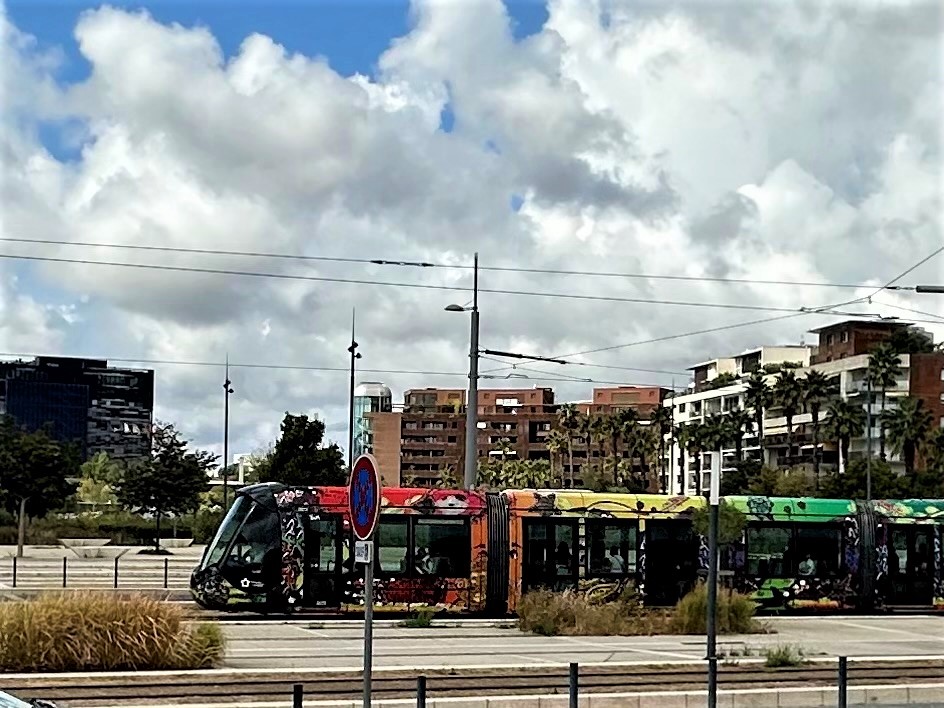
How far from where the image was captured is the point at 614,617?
25.1m

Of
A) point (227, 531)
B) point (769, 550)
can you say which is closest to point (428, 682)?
point (227, 531)

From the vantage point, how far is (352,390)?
148ft

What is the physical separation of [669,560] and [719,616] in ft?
13.0

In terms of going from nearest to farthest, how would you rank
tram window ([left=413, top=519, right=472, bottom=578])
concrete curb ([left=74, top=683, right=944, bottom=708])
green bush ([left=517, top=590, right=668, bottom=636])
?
concrete curb ([left=74, top=683, right=944, bottom=708]) < green bush ([left=517, top=590, right=668, bottom=636]) < tram window ([left=413, top=519, right=472, bottom=578])

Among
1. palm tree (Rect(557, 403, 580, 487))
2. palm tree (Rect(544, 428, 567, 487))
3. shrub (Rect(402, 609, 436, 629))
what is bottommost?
shrub (Rect(402, 609, 436, 629))

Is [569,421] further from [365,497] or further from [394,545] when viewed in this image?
[365,497]

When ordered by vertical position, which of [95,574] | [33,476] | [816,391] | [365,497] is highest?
[816,391]

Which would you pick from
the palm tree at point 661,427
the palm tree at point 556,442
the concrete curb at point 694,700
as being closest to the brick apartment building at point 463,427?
the palm tree at point 556,442

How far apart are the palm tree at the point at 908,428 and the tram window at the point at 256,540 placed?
241 feet

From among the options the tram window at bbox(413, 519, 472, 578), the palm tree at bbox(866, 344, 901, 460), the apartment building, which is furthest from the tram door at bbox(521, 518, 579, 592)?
the palm tree at bbox(866, 344, 901, 460)

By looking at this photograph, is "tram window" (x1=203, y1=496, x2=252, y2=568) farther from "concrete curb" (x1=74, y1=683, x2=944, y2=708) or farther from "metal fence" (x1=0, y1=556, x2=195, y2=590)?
"concrete curb" (x1=74, y1=683, x2=944, y2=708)

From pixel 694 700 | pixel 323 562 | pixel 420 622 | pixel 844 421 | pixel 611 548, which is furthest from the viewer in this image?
pixel 844 421

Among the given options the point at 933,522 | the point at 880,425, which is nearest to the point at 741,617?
the point at 933,522

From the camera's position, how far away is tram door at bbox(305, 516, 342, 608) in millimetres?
26578
